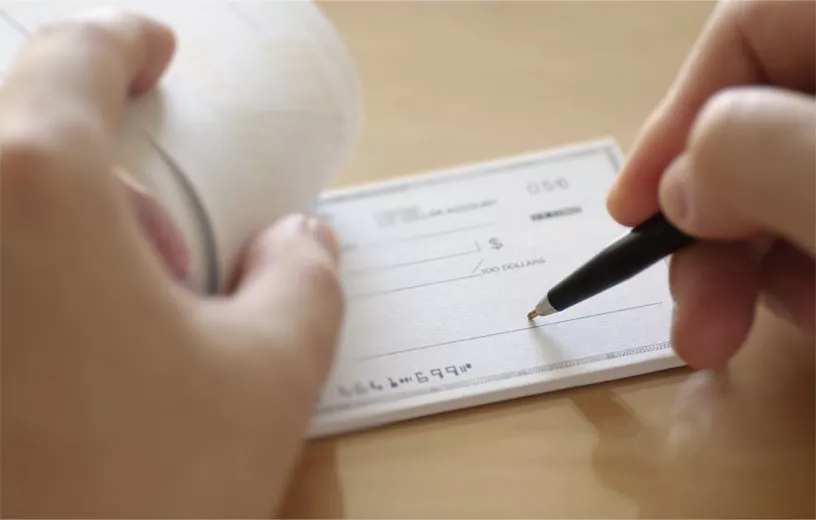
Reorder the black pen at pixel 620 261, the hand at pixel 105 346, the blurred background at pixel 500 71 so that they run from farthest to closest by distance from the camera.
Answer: the blurred background at pixel 500 71, the black pen at pixel 620 261, the hand at pixel 105 346

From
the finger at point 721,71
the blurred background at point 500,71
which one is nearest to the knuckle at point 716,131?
the finger at point 721,71

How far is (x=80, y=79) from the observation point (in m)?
0.29

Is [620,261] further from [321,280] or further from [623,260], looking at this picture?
[321,280]

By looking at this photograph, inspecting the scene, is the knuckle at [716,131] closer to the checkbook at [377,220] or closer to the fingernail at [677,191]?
the fingernail at [677,191]

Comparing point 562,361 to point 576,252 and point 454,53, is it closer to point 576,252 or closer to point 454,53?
point 576,252

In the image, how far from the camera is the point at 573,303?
39 cm

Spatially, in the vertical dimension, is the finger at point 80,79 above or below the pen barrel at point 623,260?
above

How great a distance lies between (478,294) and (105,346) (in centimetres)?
20

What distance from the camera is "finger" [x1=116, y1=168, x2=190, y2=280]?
0.30m

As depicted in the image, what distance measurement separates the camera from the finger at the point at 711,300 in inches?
14.7

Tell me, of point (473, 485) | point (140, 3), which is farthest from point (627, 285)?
point (140, 3)

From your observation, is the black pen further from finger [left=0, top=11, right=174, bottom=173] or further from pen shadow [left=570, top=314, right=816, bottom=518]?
finger [left=0, top=11, right=174, bottom=173]

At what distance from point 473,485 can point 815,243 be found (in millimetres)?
160

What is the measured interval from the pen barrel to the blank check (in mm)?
22
